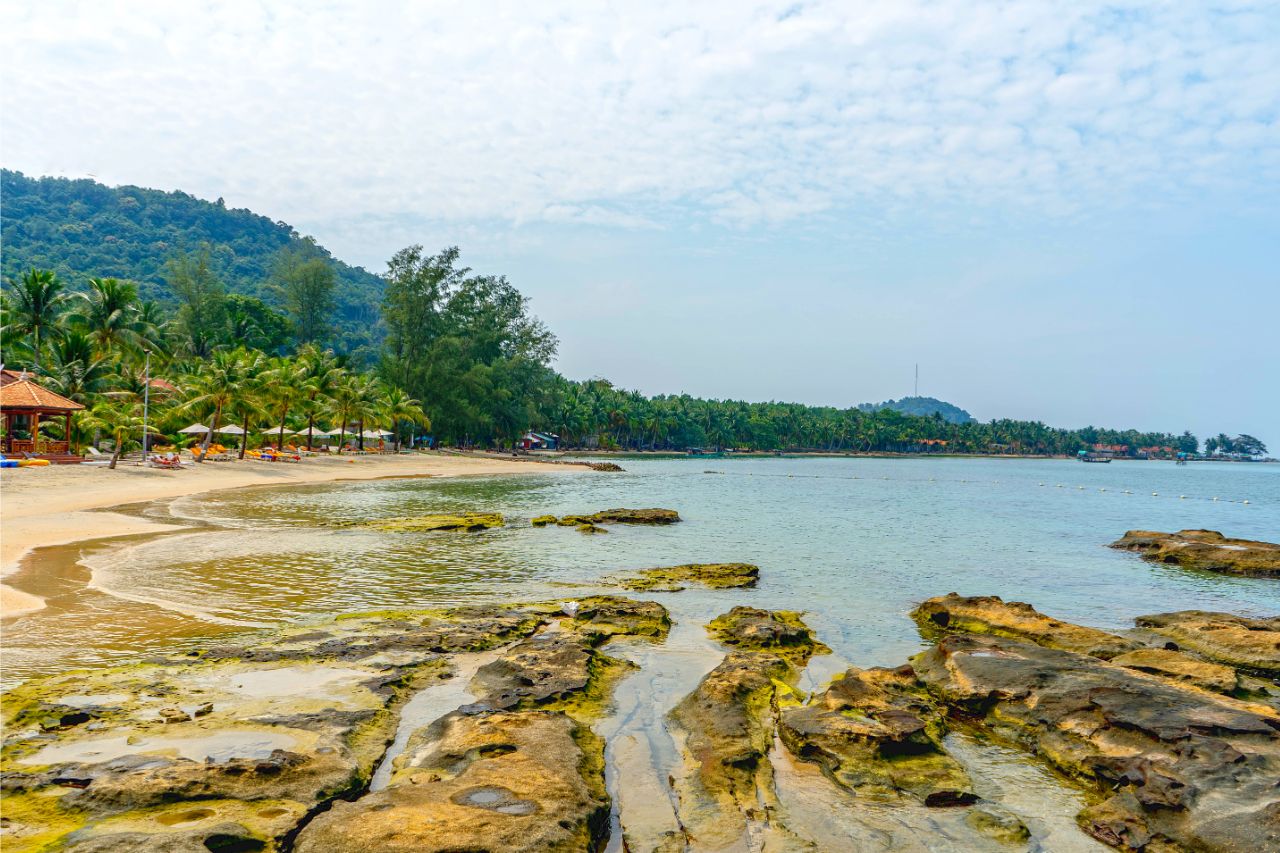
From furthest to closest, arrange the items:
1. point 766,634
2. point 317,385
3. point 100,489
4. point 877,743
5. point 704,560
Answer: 1. point 317,385
2. point 100,489
3. point 704,560
4. point 766,634
5. point 877,743

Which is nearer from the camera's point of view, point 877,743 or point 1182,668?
point 877,743

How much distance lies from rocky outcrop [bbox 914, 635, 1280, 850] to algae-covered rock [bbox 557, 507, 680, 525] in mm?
21967

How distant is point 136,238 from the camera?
155 m

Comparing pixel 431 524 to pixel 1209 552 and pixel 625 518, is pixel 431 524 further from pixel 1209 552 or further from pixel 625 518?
pixel 1209 552

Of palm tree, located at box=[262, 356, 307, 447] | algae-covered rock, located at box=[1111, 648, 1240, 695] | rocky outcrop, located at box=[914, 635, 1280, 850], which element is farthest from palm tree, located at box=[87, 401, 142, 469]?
algae-covered rock, located at box=[1111, 648, 1240, 695]

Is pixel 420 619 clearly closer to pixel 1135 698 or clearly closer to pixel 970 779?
pixel 970 779

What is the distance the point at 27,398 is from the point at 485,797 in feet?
140

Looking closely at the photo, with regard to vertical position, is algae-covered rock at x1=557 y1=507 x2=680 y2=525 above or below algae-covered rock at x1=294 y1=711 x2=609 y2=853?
below

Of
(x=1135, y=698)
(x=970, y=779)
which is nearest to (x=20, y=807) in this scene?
(x=970, y=779)

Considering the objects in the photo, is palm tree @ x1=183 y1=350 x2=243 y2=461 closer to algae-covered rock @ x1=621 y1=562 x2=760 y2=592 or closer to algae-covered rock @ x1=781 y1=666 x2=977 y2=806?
algae-covered rock @ x1=621 y1=562 x2=760 y2=592

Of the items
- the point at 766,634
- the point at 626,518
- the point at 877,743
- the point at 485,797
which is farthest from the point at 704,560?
the point at 485,797

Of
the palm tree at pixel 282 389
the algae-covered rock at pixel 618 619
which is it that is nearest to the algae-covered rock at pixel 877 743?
the algae-covered rock at pixel 618 619

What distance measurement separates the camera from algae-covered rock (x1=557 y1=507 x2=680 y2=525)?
33375 mm

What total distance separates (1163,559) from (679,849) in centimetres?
2834
